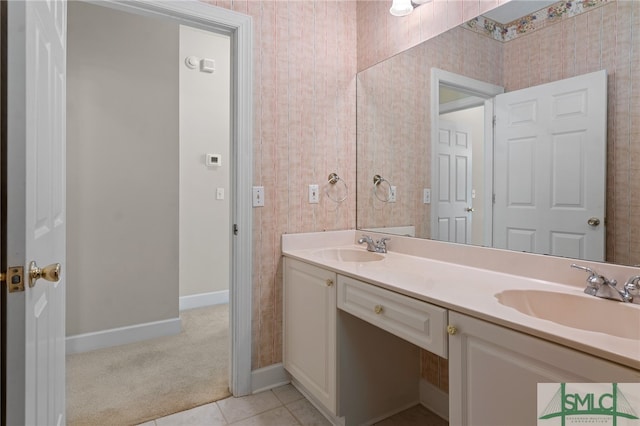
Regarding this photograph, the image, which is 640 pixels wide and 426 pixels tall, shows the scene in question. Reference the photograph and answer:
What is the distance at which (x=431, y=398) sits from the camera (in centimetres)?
185

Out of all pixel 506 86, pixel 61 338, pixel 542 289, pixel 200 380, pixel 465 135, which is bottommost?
pixel 200 380

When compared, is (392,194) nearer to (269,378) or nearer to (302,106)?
(302,106)

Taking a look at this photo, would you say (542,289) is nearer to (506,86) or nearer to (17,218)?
(506,86)

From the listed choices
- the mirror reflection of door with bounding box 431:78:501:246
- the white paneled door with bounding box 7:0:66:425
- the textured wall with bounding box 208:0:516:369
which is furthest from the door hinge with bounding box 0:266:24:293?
the mirror reflection of door with bounding box 431:78:501:246

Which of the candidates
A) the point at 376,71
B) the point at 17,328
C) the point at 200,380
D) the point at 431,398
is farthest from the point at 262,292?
the point at 376,71

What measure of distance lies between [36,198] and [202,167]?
102 inches

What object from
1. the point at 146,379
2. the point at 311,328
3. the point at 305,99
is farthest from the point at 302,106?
the point at 146,379

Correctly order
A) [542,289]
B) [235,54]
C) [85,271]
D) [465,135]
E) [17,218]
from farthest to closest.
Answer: [85,271] → [235,54] → [465,135] → [542,289] → [17,218]

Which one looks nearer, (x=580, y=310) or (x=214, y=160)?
(x=580, y=310)

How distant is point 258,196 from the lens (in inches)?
78.5

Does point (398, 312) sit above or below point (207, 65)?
below

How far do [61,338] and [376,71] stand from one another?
7.02ft

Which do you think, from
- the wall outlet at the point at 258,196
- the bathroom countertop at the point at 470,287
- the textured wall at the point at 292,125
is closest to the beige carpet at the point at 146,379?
the textured wall at the point at 292,125

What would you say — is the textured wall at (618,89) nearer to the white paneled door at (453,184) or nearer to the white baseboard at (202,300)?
the white paneled door at (453,184)
